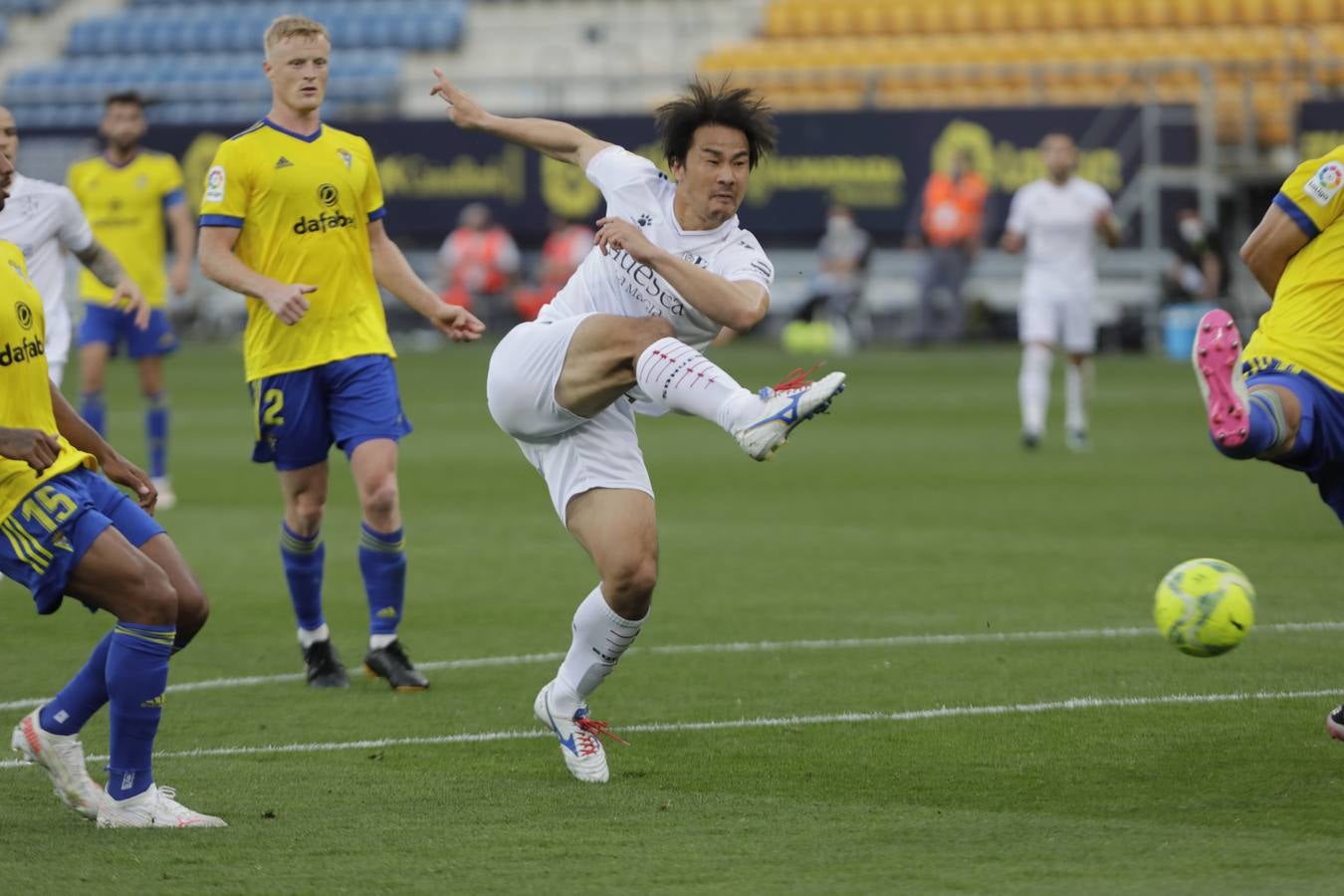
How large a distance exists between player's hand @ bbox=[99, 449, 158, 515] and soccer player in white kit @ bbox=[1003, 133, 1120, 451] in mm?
12401

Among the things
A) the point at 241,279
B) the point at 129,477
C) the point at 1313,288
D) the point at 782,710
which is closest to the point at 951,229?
the point at 241,279

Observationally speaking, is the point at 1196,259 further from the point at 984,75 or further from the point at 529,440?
the point at 529,440

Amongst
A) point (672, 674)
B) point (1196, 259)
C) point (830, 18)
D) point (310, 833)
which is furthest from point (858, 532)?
point (830, 18)

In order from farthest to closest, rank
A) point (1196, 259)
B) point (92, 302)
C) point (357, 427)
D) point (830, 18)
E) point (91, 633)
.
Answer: point (830, 18) → point (1196, 259) → point (92, 302) → point (91, 633) → point (357, 427)

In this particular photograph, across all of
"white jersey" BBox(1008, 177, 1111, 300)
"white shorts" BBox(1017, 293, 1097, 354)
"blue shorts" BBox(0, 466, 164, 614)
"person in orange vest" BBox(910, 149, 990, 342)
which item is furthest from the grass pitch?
"person in orange vest" BBox(910, 149, 990, 342)

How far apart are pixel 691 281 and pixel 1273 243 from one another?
5.94 ft

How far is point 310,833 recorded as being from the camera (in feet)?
18.5

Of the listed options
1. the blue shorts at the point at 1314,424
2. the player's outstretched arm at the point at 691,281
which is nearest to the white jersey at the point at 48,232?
the player's outstretched arm at the point at 691,281

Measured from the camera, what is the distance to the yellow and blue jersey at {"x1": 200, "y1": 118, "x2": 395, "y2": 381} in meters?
8.32

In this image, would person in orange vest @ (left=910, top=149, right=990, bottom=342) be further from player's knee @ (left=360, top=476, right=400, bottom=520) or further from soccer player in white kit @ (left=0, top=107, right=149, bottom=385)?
player's knee @ (left=360, top=476, right=400, bottom=520)

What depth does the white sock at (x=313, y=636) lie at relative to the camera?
27.3 ft

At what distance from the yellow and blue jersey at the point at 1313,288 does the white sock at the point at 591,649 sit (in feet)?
7.10

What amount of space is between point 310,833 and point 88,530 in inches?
40.1

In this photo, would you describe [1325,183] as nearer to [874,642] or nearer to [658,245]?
[658,245]
